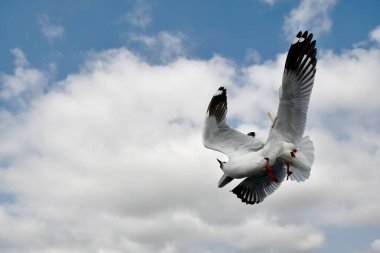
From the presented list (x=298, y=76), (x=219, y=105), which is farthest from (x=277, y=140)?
(x=219, y=105)

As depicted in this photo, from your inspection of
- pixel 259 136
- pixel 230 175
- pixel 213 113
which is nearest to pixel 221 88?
pixel 213 113

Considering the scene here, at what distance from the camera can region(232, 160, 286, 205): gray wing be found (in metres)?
12.9

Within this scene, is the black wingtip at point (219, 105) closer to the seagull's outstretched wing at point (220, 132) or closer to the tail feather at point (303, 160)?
the seagull's outstretched wing at point (220, 132)

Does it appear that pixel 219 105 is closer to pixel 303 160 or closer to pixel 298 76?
pixel 303 160

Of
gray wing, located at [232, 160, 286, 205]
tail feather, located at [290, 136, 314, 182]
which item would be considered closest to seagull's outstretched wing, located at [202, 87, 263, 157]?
gray wing, located at [232, 160, 286, 205]

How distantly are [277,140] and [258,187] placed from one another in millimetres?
2560

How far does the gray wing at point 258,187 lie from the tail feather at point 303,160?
1.91 ft

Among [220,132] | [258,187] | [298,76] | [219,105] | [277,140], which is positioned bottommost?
[277,140]

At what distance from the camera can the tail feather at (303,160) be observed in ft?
38.3

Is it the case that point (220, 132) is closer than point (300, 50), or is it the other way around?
point (300, 50)

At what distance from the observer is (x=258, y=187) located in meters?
13.3

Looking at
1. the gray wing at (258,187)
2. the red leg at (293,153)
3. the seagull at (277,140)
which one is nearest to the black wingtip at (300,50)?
the seagull at (277,140)

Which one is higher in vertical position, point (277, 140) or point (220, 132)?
point (220, 132)

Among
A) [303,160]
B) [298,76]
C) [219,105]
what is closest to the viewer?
[298,76]
